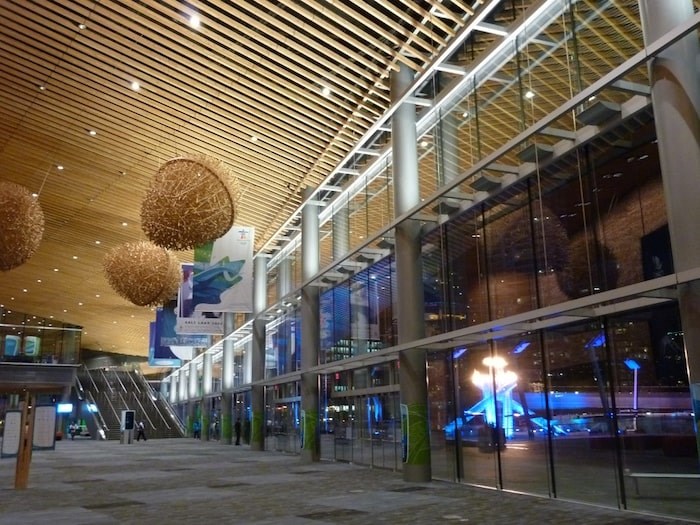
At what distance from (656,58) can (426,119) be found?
5.80 m

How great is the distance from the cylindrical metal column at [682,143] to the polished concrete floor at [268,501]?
2.13 meters

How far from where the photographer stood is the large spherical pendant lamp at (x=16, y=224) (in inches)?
385

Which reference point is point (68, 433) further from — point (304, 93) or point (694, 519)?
point (694, 519)

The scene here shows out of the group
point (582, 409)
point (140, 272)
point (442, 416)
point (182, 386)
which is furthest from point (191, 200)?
point (182, 386)

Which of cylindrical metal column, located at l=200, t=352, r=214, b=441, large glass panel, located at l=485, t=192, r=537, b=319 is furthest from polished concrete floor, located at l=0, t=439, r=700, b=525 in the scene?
cylindrical metal column, located at l=200, t=352, r=214, b=441

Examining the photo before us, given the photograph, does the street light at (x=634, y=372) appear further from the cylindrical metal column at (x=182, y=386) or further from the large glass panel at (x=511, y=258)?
the cylindrical metal column at (x=182, y=386)

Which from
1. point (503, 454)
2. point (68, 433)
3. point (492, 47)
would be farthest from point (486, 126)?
point (68, 433)

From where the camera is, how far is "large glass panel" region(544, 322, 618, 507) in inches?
316

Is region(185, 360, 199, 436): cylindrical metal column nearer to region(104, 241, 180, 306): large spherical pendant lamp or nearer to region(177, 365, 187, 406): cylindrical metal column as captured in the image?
region(177, 365, 187, 406): cylindrical metal column

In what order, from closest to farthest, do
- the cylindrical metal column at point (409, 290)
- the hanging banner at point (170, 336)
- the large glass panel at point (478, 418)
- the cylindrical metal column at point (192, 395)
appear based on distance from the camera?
the large glass panel at point (478, 418) < the cylindrical metal column at point (409, 290) < the hanging banner at point (170, 336) < the cylindrical metal column at point (192, 395)

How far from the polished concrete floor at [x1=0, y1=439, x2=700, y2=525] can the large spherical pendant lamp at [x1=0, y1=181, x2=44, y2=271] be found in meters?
3.56

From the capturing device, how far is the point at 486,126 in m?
10.2

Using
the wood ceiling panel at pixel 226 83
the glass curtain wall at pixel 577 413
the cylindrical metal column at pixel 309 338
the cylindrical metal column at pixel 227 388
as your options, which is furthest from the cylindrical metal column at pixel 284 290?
the glass curtain wall at pixel 577 413

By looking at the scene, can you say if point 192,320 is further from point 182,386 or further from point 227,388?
point 182,386
